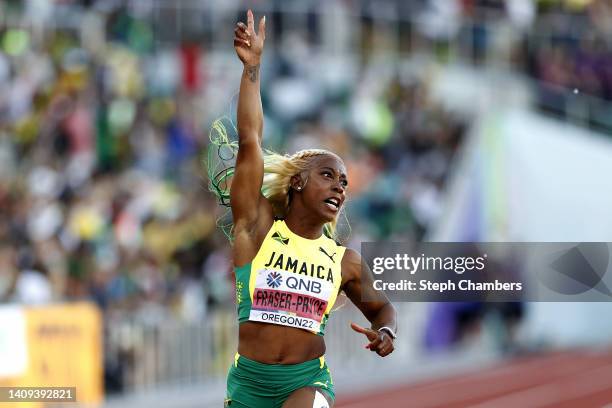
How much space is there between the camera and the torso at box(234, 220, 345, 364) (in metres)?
5.71

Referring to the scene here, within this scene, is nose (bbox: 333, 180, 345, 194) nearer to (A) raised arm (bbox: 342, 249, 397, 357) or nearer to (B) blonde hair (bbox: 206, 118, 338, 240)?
(B) blonde hair (bbox: 206, 118, 338, 240)

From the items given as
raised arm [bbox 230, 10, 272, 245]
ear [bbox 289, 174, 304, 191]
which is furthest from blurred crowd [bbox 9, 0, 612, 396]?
raised arm [bbox 230, 10, 272, 245]

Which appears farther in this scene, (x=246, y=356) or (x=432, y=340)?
(x=432, y=340)

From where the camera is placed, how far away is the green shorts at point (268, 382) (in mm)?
5680

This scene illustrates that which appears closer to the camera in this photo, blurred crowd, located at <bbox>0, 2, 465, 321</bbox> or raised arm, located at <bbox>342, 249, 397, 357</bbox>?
raised arm, located at <bbox>342, 249, 397, 357</bbox>

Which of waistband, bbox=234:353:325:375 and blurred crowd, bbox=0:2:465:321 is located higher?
blurred crowd, bbox=0:2:465:321

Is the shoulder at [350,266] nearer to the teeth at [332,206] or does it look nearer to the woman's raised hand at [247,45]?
the teeth at [332,206]

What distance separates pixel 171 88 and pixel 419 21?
13.0 feet

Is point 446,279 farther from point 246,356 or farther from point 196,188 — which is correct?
point 196,188

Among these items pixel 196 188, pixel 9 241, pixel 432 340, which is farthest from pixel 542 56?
pixel 9 241

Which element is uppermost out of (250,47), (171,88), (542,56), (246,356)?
(542,56)

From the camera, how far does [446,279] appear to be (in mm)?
7477

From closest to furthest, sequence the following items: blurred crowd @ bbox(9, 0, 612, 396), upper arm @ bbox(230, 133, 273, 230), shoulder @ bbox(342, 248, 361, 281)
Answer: upper arm @ bbox(230, 133, 273, 230)
shoulder @ bbox(342, 248, 361, 281)
blurred crowd @ bbox(9, 0, 612, 396)

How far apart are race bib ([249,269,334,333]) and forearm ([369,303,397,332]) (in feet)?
1.00
